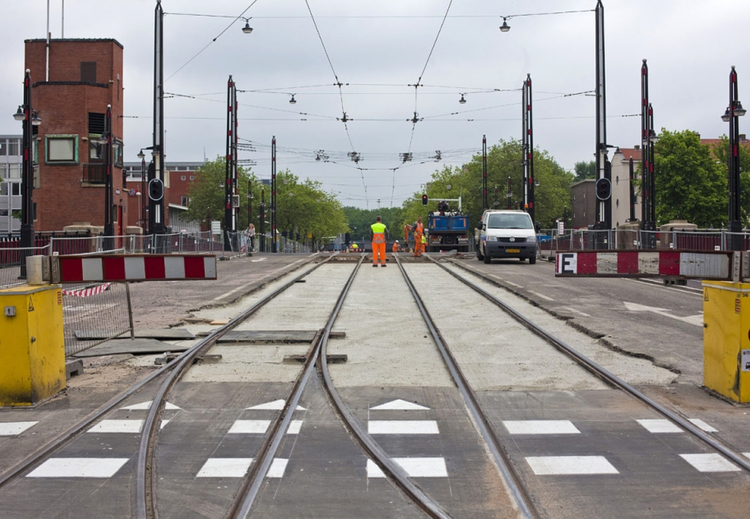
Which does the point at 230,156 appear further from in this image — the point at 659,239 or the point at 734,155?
the point at 734,155

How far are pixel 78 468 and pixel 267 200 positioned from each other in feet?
323

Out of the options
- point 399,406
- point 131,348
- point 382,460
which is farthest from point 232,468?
point 131,348

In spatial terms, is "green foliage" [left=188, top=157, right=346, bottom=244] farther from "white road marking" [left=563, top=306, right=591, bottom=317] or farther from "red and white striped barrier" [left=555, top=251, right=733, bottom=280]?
"red and white striped barrier" [left=555, top=251, right=733, bottom=280]

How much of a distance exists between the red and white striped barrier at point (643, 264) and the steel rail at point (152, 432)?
4.00 meters

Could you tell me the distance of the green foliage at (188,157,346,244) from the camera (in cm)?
8769

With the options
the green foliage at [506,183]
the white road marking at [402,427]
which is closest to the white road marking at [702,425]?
the white road marking at [402,427]

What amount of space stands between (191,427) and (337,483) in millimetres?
1791

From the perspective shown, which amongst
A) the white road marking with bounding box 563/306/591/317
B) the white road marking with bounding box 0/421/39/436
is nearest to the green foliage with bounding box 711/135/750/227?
the white road marking with bounding box 563/306/591/317

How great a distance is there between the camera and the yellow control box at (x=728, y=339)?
6934 millimetres

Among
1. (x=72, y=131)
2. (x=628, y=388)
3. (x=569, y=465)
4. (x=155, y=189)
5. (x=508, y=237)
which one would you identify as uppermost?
(x=72, y=131)

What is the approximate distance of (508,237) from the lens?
28.9m

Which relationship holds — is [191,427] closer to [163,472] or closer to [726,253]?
[163,472]

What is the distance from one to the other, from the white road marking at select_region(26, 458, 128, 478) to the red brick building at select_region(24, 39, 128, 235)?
1613 inches

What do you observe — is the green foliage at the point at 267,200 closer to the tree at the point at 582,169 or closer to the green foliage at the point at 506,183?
the green foliage at the point at 506,183
